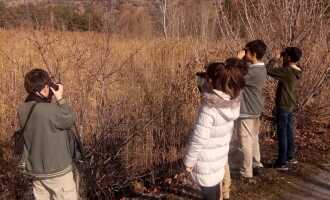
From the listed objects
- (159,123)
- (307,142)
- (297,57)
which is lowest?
(307,142)

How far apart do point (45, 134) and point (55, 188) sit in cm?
52

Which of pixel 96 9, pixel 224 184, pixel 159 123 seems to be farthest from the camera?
pixel 159 123

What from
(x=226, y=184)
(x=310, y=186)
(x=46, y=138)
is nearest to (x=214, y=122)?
(x=226, y=184)

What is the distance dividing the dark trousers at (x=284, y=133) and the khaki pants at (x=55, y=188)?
121 inches

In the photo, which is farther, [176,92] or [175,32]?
[175,32]

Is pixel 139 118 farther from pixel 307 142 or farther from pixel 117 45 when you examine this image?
pixel 307 142

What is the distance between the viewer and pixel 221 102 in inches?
153

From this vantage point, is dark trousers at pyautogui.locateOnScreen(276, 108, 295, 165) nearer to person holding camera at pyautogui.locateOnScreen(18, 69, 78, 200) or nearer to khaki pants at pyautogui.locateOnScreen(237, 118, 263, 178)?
khaki pants at pyautogui.locateOnScreen(237, 118, 263, 178)

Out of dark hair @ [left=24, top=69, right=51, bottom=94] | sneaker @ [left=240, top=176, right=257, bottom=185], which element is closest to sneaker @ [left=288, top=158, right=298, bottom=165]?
sneaker @ [left=240, top=176, right=257, bottom=185]

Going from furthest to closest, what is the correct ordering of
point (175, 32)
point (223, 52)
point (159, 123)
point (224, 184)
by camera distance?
point (223, 52) < point (175, 32) < point (159, 123) < point (224, 184)

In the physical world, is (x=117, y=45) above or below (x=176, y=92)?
above

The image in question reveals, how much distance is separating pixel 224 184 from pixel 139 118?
150 centimetres

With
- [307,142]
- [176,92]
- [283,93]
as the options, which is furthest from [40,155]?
[307,142]

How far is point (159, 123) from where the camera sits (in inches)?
239
